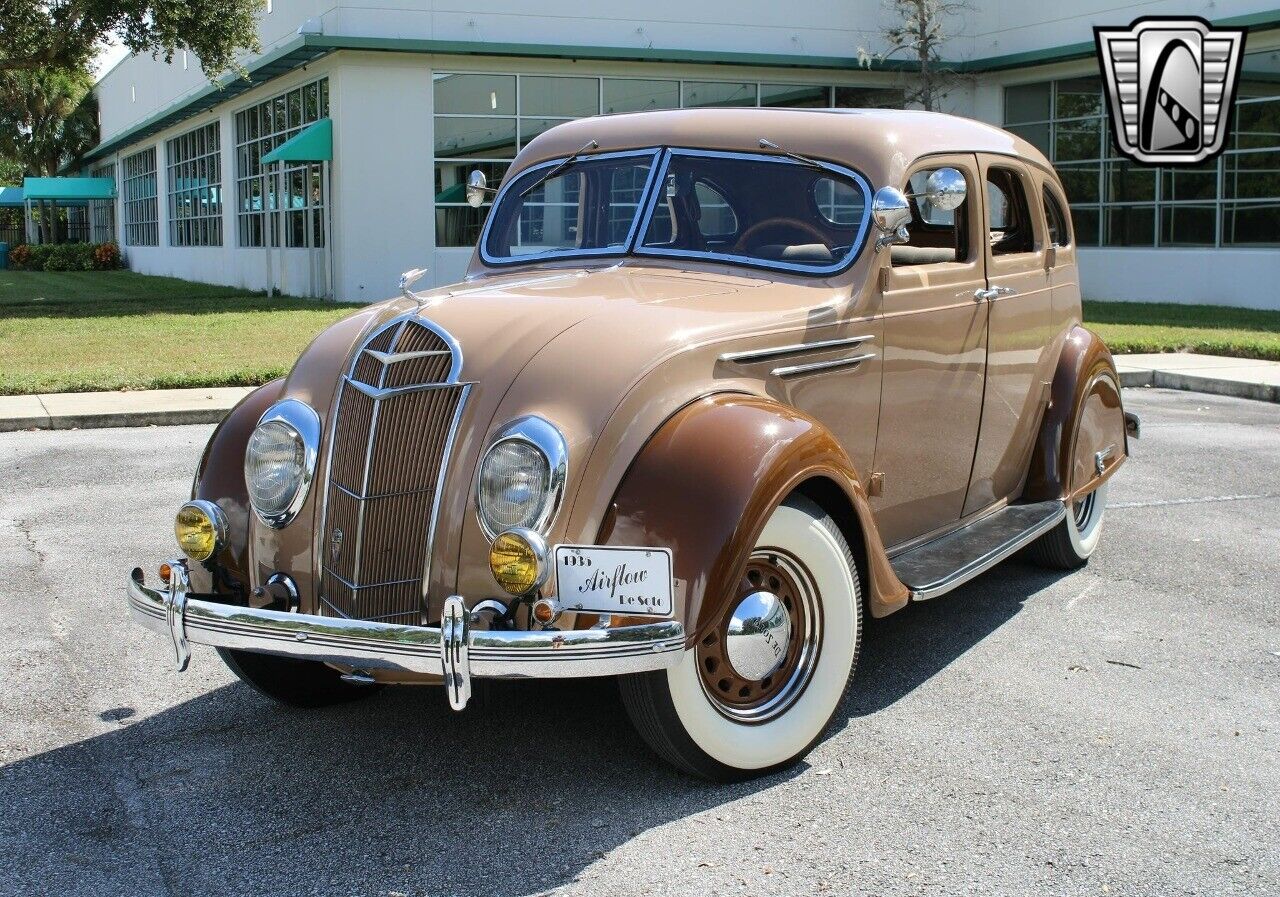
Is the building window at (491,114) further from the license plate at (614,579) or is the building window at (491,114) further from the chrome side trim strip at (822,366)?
the license plate at (614,579)

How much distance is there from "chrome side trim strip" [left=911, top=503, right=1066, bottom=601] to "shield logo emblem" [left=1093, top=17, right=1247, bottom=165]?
58.3ft

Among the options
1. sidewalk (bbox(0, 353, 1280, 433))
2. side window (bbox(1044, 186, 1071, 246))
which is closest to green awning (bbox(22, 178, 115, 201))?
sidewalk (bbox(0, 353, 1280, 433))

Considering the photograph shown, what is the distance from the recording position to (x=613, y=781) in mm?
3906

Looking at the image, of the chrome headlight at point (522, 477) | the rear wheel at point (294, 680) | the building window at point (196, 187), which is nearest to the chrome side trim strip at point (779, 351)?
the chrome headlight at point (522, 477)

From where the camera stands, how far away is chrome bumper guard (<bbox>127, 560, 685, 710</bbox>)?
11.0 feet

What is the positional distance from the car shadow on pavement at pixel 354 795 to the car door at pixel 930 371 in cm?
68

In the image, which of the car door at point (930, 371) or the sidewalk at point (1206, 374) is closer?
the car door at point (930, 371)

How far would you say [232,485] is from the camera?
4246 mm

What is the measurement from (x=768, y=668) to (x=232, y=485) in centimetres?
176

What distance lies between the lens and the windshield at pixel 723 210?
479cm

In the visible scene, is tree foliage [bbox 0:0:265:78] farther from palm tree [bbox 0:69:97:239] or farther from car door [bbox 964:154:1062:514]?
palm tree [bbox 0:69:97:239]

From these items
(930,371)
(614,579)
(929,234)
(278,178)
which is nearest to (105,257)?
(278,178)

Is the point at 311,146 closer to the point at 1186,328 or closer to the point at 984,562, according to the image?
the point at 1186,328

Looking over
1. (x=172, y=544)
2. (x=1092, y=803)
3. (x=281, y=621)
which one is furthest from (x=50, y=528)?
(x=1092, y=803)
